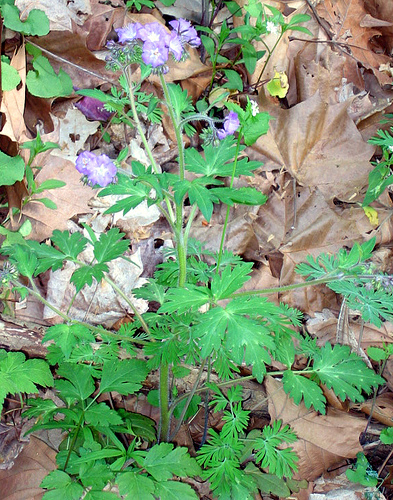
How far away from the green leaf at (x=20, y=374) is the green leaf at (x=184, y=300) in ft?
2.84

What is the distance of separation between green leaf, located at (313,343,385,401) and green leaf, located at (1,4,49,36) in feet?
8.62

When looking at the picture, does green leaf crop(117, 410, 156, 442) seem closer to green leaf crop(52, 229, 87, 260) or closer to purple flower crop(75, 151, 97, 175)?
green leaf crop(52, 229, 87, 260)

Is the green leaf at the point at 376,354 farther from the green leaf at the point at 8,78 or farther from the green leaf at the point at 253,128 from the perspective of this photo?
the green leaf at the point at 8,78

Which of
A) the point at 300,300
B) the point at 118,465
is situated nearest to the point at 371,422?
the point at 300,300

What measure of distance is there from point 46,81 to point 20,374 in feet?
6.57

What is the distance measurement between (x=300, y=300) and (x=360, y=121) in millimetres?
1546

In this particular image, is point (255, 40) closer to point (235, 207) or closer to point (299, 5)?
point (299, 5)

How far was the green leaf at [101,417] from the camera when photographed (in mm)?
2020

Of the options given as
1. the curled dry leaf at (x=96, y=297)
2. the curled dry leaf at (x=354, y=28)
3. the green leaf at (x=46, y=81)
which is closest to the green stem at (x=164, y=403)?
the curled dry leaf at (x=96, y=297)

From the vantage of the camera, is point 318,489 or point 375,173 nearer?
point 318,489

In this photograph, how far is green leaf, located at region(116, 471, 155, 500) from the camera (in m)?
1.83

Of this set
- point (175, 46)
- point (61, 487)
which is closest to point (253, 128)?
point (175, 46)

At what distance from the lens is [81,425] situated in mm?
2072

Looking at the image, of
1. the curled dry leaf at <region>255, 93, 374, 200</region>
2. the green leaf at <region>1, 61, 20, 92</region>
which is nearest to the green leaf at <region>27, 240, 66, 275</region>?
the green leaf at <region>1, 61, 20, 92</region>
